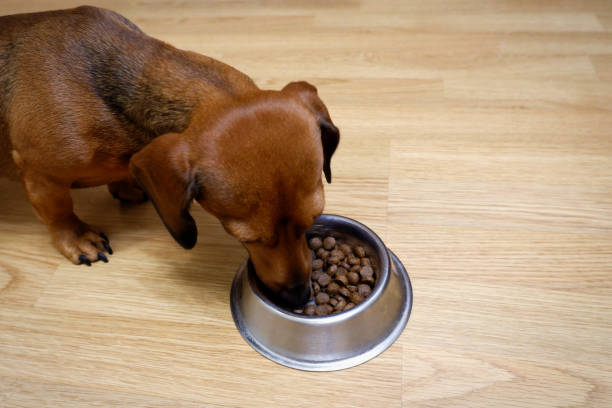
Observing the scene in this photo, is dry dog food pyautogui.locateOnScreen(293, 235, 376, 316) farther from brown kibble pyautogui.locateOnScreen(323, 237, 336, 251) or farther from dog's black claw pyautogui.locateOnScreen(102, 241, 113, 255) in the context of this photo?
dog's black claw pyautogui.locateOnScreen(102, 241, 113, 255)

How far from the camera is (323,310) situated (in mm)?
1900

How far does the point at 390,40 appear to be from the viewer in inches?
138

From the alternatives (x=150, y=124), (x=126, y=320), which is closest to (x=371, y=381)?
(x=126, y=320)

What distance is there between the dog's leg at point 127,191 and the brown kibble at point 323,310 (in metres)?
1.06

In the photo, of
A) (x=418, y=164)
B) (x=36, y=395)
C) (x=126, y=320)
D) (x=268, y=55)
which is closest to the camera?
(x=36, y=395)

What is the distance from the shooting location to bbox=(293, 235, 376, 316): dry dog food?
6.32 feet

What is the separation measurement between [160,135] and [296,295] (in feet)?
2.26

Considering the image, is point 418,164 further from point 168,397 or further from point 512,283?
point 168,397

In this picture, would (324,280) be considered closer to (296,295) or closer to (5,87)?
(296,295)

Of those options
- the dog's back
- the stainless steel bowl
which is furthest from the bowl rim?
the dog's back

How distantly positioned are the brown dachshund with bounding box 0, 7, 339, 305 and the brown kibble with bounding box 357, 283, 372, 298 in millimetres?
224

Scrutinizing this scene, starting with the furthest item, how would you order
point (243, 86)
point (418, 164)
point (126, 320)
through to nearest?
point (418, 164) → point (126, 320) → point (243, 86)

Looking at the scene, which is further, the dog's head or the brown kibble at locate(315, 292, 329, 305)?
the brown kibble at locate(315, 292, 329, 305)

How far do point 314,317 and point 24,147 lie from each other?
1.21 meters
